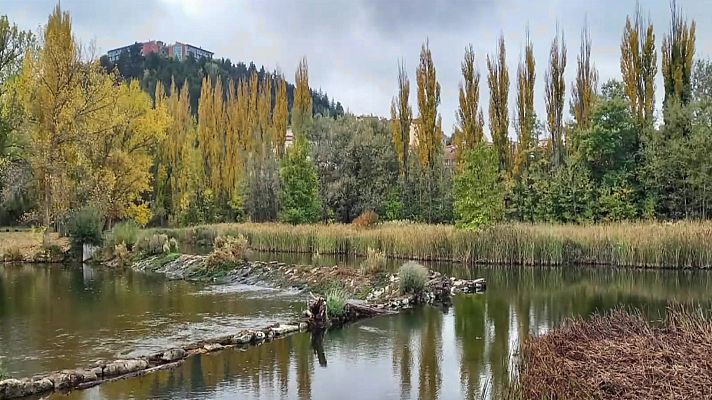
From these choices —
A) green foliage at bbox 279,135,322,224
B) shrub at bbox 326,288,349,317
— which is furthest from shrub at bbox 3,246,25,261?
shrub at bbox 326,288,349,317

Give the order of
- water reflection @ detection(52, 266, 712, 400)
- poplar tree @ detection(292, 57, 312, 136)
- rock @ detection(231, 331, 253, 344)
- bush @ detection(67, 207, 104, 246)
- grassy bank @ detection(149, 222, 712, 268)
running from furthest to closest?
poplar tree @ detection(292, 57, 312, 136), bush @ detection(67, 207, 104, 246), grassy bank @ detection(149, 222, 712, 268), rock @ detection(231, 331, 253, 344), water reflection @ detection(52, 266, 712, 400)

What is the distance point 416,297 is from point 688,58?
22355 mm

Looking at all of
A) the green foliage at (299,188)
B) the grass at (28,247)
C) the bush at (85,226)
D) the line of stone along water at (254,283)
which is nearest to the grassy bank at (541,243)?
the green foliage at (299,188)

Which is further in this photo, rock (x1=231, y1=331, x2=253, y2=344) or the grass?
the grass

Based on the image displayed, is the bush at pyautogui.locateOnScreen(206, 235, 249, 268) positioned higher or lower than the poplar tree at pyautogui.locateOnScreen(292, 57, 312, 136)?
lower

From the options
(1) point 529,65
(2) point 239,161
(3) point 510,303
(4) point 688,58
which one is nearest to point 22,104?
(2) point 239,161

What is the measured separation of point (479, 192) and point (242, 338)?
47.1ft

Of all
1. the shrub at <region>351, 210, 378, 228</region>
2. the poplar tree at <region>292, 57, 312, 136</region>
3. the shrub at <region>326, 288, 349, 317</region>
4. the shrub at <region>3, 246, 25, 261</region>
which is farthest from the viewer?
the poplar tree at <region>292, 57, 312, 136</region>

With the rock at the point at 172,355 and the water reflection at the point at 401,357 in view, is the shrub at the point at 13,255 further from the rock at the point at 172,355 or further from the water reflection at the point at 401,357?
the rock at the point at 172,355

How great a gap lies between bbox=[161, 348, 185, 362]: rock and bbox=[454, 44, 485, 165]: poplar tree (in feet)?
85.0

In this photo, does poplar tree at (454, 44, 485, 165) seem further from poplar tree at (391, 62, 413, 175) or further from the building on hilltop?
the building on hilltop

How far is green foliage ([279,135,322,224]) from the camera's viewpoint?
32.5 meters

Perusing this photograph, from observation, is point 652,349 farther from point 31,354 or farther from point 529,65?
point 529,65

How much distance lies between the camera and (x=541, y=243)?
71.5 ft
